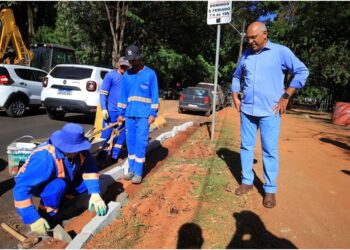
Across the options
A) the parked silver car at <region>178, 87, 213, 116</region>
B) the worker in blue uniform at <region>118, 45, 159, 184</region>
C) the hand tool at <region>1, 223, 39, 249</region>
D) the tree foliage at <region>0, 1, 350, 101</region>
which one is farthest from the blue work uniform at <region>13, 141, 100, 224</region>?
the tree foliage at <region>0, 1, 350, 101</region>

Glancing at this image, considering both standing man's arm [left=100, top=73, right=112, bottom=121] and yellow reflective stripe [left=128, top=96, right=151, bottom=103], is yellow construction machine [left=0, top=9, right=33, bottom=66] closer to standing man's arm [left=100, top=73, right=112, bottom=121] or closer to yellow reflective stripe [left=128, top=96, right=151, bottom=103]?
standing man's arm [left=100, top=73, right=112, bottom=121]

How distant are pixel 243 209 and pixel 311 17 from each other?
79.7 ft

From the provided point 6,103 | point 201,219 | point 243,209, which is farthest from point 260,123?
point 6,103

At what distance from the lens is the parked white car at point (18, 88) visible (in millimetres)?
10734

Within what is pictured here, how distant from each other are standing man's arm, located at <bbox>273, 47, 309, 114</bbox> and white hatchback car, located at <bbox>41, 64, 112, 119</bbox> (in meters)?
6.99

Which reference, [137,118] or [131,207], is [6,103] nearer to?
[137,118]

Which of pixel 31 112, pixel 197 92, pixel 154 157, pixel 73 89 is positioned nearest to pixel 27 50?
pixel 31 112

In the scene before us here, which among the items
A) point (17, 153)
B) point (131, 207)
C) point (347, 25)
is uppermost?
point (347, 25)

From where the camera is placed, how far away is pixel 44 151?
3.26 meters

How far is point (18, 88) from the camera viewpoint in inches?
440

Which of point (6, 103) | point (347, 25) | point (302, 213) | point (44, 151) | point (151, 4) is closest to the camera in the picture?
point (44, 151)

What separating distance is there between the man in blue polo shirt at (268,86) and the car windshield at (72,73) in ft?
23.0

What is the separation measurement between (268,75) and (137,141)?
2153 millimetres

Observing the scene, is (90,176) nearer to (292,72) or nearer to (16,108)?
(292,72)
